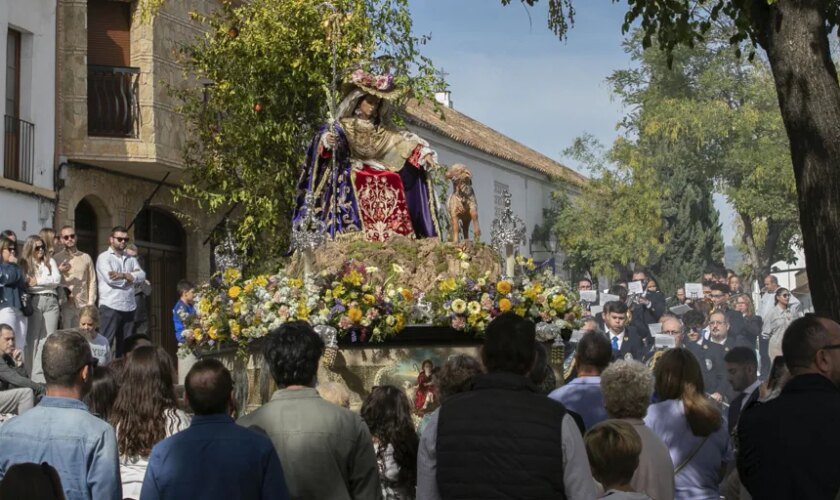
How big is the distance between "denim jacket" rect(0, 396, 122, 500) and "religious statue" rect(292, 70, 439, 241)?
26.9 ft

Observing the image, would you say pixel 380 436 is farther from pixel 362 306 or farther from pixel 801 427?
pixel 362 306

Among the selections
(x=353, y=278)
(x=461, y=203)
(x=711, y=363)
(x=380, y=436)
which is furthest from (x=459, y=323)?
(x=380, y=436)

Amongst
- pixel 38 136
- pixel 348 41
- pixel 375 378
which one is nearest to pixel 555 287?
pixel 375 378

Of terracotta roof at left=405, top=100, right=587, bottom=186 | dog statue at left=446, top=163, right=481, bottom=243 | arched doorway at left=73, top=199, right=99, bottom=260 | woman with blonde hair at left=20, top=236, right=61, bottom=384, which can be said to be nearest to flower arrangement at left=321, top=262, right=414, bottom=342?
dog statue at left=446, top=163, right=481, bottom=243

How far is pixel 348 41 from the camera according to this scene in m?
21.6

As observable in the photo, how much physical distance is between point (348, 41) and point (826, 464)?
16.4 m

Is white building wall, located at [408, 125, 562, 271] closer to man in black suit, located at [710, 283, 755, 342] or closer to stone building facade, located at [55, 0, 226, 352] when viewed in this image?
stone building facade, located at [55, 0, 226, 352]

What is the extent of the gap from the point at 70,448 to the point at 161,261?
69.7 feet

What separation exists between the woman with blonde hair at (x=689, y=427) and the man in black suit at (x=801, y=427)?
4.29ft

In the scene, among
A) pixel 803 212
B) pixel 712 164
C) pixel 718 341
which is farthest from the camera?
pixel 712 164

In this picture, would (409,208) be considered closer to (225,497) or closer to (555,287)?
(555,287)

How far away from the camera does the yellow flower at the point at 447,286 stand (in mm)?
12380

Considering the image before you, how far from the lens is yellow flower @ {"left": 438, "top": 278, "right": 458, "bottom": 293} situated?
12380mm

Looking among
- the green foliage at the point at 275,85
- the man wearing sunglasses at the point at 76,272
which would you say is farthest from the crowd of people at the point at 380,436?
the green foliage at the point at 275,85
